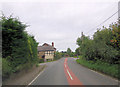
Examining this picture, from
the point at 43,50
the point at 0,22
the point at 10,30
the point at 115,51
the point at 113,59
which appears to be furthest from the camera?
the point at 43,50

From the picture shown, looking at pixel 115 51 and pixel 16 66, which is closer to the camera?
pixel 16 66

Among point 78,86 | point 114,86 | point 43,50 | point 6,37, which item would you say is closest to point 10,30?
point 6,37

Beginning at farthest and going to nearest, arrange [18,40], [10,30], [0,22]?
1. [18,40]
2. [10,30]
3. [0,22]

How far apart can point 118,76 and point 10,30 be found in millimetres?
9323

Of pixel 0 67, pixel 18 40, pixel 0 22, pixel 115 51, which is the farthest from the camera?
pixel 115 51

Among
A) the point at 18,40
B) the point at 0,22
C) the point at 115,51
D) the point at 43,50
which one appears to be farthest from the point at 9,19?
the point at 43,50

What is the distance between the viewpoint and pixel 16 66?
8.80 meters

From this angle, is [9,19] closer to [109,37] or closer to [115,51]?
[115,51]

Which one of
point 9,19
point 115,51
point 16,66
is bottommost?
point 16,66

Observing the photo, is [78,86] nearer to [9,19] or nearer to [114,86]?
[114,86]

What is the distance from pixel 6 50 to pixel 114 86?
803 centimetres

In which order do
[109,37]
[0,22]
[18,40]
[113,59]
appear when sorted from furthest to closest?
[109,37], [113,59], [18,40], [0,22]

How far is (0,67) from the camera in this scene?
19.4 feet

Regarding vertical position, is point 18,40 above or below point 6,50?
above
